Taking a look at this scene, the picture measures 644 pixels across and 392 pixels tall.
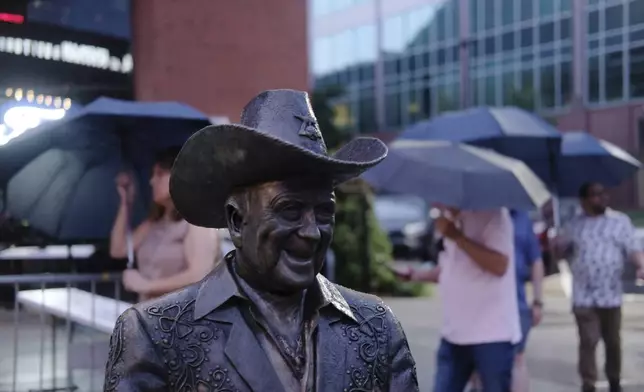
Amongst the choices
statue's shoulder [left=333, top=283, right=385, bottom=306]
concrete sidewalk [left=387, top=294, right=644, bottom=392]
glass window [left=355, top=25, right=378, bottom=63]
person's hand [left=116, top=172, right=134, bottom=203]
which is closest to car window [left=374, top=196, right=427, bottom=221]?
concrete sidewalk [left=387, top=294, right=644, bottom=392]

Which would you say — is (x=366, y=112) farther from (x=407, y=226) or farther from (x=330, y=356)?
(x=330, y=356)

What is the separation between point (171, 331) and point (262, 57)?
710cm

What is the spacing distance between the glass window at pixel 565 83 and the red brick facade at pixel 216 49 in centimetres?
2430

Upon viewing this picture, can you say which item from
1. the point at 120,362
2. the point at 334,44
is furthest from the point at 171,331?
the point at 334,44

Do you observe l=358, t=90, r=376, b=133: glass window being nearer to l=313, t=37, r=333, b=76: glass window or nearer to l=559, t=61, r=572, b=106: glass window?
l=313, t=37, r=333, b=76: glass window

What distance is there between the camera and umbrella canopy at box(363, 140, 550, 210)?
4914mm

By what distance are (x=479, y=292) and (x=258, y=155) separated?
3.32 m

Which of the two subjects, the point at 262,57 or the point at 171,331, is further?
the point at 262,57

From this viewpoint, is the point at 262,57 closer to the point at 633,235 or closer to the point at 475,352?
the point at 633,235

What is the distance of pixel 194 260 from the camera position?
15.4ft

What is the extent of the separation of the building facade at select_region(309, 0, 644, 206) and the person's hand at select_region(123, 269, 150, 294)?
1989 cm

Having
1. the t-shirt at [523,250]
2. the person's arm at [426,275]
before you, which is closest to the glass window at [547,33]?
the t-shirt at [523,250]

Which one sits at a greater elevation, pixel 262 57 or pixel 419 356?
pixel 262 57

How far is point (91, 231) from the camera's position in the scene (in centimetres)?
653
